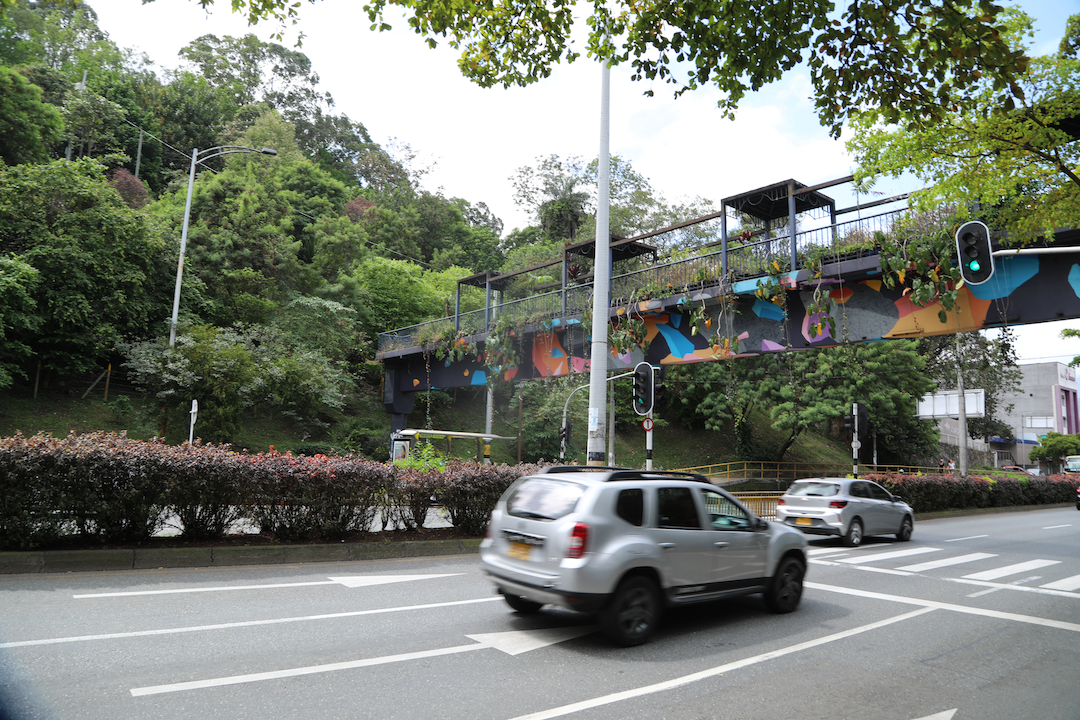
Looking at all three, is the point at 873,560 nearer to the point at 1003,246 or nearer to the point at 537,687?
the point at 1003,246

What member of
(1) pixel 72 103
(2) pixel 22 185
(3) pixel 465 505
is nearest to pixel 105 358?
(2) pixel 22 185

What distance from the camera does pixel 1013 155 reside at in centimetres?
1089

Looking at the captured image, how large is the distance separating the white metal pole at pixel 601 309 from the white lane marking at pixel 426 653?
6.59 meters

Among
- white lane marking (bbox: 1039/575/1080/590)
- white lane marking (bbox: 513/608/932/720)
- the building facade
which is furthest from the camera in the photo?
the building facade

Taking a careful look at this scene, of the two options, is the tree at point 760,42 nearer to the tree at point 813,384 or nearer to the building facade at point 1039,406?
the tree at point 813,384

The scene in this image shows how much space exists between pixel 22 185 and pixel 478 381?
19581 millimetres

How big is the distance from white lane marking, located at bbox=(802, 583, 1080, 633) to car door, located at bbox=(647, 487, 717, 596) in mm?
3635

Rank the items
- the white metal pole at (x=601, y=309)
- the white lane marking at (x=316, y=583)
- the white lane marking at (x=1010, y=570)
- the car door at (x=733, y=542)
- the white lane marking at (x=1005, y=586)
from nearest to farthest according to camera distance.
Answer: the car door at (x=733, y=542) < the white lane marking at (x=316, y=583) < the white lane marking at (x=1005, y=586) < the white lane marking at (x=1010, y=570) < the white metal pole at (x=601, y=309)

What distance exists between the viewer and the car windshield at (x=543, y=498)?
5944 mm

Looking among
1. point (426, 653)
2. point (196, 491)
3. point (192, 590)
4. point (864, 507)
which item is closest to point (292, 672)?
point (426, 653)

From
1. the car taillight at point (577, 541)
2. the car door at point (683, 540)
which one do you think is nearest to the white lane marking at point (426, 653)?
the car taillight at point (577, 541)

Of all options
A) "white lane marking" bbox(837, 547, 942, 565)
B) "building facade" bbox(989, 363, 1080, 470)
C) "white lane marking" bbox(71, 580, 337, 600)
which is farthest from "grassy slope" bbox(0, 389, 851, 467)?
"building facade" bbox(989, 363, 1080, 470)

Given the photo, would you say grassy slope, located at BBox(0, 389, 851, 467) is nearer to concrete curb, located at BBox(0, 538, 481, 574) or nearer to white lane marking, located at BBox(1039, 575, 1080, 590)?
concrete curb, located at BBox(0, 538, 481, 574)

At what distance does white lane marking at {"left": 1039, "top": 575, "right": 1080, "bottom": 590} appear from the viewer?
9820mm
